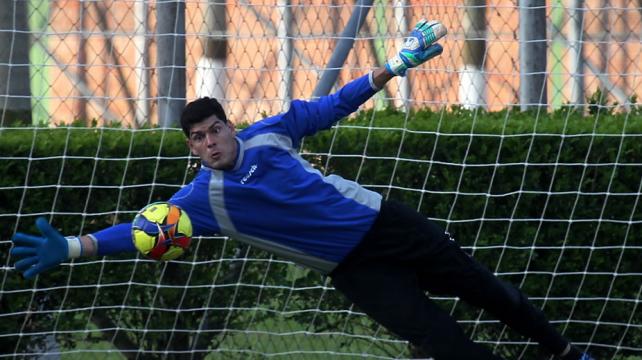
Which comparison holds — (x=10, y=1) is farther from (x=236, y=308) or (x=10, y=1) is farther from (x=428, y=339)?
(x=428, y=339)

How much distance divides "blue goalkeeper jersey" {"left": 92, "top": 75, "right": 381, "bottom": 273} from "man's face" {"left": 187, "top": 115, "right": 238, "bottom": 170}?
5 centimetres

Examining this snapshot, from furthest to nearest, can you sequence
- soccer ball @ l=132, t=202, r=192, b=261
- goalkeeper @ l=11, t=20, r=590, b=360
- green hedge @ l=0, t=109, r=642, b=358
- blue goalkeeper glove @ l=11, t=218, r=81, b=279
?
1. green hedge @ l=0, t=109, r=642, b=358
2. goalkeeper @ l=11, t=20, r=590, b=360
3. soccer ball @ l=132, t=202, r=192, b=261
4. blue goalkeeper glove @ l=11, t=218, r=81, b=279

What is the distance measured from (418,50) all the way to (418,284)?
990 mm

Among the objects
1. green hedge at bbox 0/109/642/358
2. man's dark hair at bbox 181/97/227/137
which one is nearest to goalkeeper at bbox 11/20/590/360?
man's dark hair at bbox 181/97/227/137

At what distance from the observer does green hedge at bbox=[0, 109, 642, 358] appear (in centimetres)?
704

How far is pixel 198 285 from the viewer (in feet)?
23.6

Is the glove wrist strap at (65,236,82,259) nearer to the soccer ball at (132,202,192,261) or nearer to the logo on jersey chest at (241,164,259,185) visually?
the soccer ball at (132,202,192,261)

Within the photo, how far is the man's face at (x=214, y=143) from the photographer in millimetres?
5438

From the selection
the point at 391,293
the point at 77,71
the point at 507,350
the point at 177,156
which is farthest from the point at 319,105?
the point at 77,71

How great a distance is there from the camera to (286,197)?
5539 millimetres

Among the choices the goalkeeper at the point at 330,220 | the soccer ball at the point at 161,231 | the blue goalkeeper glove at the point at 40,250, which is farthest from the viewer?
the goalkeeper at the point at 330,220

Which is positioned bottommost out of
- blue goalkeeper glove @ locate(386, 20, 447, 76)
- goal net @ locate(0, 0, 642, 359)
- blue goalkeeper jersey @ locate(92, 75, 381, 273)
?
goal net @ locate(0, 0, 642, 359)

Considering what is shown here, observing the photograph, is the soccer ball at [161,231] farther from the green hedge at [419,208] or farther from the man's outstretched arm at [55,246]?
the green hedge at [419,208]

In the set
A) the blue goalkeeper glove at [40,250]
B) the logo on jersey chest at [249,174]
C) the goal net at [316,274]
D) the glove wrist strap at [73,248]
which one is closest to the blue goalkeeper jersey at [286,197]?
the logo on jersey chest at [249,174]
